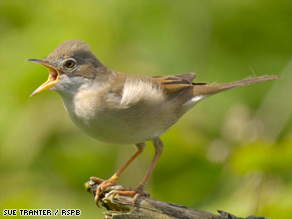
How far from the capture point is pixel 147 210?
4.42 metres

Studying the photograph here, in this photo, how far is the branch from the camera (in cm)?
425

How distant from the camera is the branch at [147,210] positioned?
425 centimetres

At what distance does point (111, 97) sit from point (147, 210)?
98cm

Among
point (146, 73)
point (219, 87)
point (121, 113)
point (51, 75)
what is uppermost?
point (146, 73)

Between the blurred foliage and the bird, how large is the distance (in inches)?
24.3

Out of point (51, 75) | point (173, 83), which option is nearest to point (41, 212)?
point (51, 75)

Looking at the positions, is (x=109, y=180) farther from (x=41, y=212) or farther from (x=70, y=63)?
(x=41, y=212)

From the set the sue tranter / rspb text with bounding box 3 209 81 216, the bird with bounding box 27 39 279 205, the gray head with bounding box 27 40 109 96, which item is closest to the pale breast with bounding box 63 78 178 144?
the bird with bounding box 27 39 279 205

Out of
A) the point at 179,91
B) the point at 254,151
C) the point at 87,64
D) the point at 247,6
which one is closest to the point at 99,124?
the point at 87,64

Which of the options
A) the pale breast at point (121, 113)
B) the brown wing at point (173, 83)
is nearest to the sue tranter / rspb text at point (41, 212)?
the pale breast at point (121, 113)

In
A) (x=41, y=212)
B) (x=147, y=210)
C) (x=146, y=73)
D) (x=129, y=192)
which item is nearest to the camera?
(x=147, y=210)

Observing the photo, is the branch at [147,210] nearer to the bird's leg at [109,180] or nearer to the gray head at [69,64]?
the bird's leg at [109,180]

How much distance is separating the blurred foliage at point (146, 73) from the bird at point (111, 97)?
62 cm

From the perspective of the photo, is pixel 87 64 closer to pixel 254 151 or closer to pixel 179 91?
pixel 179 91
